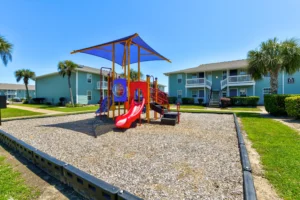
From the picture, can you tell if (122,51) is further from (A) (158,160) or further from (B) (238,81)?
(B) (238,81)

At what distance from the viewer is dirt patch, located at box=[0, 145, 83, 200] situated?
2623 mm

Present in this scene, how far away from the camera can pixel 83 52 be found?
924cm

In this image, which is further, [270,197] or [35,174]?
[35,174]

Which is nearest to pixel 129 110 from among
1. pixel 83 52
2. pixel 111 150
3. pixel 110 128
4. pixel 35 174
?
pixel 110 128

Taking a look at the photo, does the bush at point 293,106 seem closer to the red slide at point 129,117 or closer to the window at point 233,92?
the red slide at point 129,117

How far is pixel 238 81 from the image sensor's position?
23.1 m

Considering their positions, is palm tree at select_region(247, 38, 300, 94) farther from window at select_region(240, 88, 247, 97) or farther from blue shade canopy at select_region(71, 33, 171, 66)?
window at select_region(240, 88, 247, 97)

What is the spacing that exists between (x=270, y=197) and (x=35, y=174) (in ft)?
13.7

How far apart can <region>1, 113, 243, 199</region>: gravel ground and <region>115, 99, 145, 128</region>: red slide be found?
794mm

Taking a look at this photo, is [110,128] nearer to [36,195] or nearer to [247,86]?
[36,195]

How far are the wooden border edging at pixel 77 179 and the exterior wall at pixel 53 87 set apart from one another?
2394 centimetres

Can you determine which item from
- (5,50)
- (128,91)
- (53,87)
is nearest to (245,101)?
A: (128,91)

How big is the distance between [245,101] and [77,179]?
23.1 metres

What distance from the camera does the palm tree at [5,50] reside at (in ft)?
44.8
